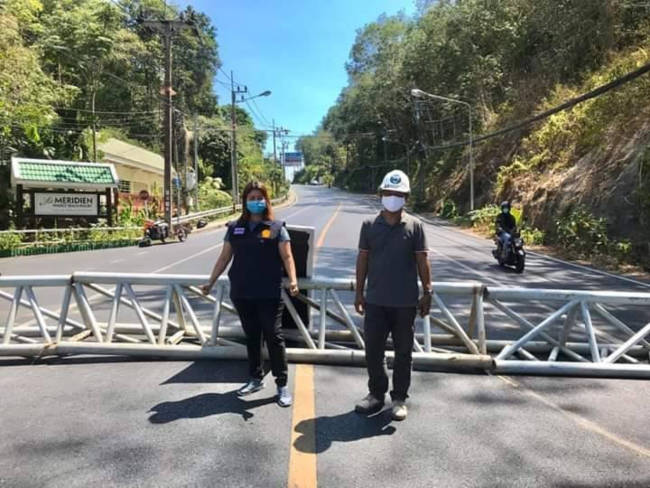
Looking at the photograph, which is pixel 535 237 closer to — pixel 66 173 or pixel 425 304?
pixel 66 173

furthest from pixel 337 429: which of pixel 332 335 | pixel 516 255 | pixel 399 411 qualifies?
pixel 516 255

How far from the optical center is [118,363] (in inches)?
215

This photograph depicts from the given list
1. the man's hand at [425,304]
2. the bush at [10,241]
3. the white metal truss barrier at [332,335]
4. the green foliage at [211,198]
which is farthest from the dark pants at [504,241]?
the green foliage at [211,198]

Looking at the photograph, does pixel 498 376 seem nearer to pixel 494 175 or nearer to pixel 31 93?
pixel 31 93

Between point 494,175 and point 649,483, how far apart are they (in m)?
36.6

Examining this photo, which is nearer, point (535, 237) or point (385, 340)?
point (385, 340)

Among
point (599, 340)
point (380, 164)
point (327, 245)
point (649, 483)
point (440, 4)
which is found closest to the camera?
point (649, 483)

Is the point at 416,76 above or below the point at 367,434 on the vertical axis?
above

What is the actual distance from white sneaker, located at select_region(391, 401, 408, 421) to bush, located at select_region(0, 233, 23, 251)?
18808 millimetres

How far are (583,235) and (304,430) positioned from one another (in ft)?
56.5

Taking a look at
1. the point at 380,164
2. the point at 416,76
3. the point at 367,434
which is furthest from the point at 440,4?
the point at 367,434

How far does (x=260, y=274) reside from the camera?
4.38m

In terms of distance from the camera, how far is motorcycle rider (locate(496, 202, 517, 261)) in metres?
13.9

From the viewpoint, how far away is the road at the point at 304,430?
10.8 ft
